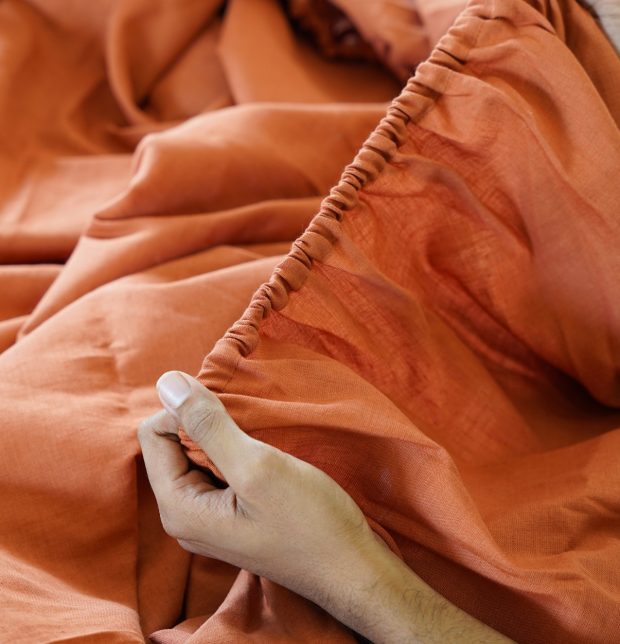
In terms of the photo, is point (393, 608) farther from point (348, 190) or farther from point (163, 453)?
point (348, 190)

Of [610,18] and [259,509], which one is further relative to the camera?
[610,18]

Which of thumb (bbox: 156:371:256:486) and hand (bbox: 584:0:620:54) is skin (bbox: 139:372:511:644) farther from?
hand (bbox: 584:0:620:54)

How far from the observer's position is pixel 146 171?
861mm

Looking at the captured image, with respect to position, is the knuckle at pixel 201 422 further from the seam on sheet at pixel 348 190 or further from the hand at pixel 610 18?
the hand at pixel 610 18

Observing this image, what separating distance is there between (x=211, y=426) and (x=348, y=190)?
0.73 feet

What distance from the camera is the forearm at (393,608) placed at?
54 centimetres

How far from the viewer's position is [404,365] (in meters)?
0.67

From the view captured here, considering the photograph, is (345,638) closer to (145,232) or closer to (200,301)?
(200,301)

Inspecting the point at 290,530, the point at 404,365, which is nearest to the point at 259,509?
the point at 290,530

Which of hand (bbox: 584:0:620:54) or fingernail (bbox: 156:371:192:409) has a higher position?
hand (bbox: 584:0:620:54)

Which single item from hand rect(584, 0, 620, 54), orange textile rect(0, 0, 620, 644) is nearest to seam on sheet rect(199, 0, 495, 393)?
orange textile rect(0, 0, 620, 644)

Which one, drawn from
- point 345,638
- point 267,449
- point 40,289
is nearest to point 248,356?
point 267,449

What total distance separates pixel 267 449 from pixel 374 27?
0.72m

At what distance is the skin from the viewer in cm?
52
